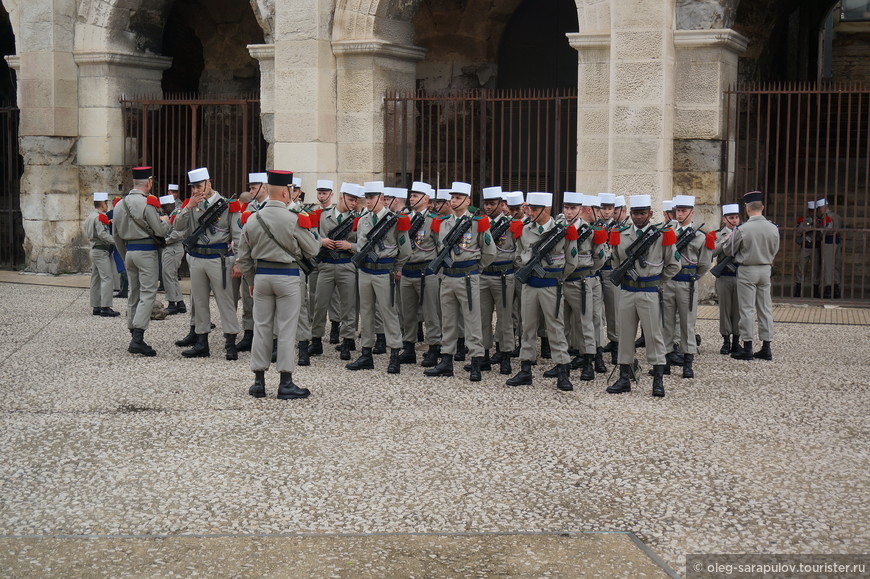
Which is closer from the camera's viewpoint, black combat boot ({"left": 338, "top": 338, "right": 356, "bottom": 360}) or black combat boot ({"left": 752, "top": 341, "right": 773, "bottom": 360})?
black combat boot ({"left": 338, "top": 338, "right": 356, "bottom": 360})

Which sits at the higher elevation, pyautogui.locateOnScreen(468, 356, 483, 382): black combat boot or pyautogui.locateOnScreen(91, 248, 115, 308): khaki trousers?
pyautogui.locateOnScreen(91, 248, 115, 308): khaki trousers

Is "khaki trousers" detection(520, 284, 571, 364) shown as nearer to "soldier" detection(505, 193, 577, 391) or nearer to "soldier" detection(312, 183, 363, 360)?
"soldier" detection(505, 193, 577, 391)

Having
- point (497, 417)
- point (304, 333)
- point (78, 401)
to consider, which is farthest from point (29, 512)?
point (304, 333)

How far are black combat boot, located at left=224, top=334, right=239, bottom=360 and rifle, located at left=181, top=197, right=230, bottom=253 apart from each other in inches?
33.8

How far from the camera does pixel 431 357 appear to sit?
9.73 m

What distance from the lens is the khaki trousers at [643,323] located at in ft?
27.8

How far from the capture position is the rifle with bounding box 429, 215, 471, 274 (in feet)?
30.0

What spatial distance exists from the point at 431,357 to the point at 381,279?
82cm

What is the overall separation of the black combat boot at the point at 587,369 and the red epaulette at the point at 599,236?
92 centimetres

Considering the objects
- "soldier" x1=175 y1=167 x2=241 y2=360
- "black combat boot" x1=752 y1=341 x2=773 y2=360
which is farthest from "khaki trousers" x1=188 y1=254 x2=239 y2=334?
"black combat boot" x1=752 y1=341 x2=773 y2=360

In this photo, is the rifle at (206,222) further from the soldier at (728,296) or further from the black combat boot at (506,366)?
the soldier at (728,296)

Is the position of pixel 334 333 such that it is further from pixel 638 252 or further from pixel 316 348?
pixel 638 252

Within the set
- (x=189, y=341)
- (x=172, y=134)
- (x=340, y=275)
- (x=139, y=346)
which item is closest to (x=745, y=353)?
(x=340, y=275)

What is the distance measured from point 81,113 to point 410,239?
8860mm
